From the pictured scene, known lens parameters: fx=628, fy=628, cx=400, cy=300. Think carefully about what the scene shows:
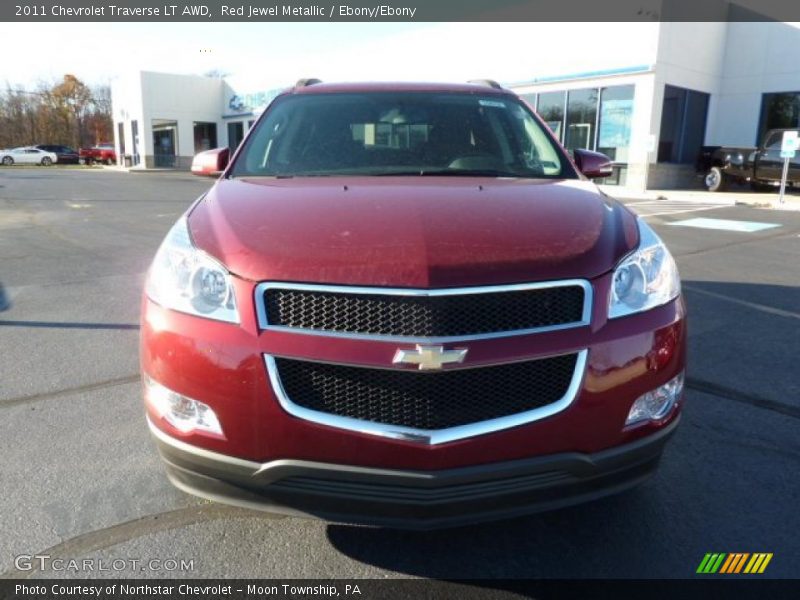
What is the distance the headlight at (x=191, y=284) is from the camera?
→ 6.69 feet

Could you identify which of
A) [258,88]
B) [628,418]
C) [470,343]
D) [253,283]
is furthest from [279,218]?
[258,88]

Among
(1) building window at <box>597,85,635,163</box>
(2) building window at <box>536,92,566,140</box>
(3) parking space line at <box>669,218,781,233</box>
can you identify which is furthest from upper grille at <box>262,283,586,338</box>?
(2) building window at <box>536,92,566,140</box>

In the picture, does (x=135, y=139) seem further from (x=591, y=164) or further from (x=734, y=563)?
(x=734, y=563)

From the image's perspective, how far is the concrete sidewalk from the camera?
17500 millimetres

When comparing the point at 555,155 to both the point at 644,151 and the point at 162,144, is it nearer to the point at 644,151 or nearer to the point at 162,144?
the point at 644,151

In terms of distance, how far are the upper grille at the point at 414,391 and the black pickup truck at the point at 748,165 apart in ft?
71.3

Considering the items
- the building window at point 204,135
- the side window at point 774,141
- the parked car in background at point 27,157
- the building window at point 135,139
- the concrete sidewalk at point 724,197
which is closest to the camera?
the concrete sidewalk at point 724,197

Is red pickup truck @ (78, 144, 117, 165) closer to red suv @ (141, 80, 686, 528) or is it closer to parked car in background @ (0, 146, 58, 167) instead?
parked car in background @ (0, 146, 58, 167)

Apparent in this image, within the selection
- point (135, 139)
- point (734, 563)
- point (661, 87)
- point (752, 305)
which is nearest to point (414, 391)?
point (734, 563)

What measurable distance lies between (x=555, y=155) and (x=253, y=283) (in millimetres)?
2168

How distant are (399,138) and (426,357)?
6.32 feet

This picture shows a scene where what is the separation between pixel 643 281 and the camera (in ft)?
7.25

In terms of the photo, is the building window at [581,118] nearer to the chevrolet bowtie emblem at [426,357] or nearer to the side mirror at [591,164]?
the side mirror at [591,164]

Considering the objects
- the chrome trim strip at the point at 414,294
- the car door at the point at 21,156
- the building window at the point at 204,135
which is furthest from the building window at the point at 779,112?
the car door at the point at 21,156
